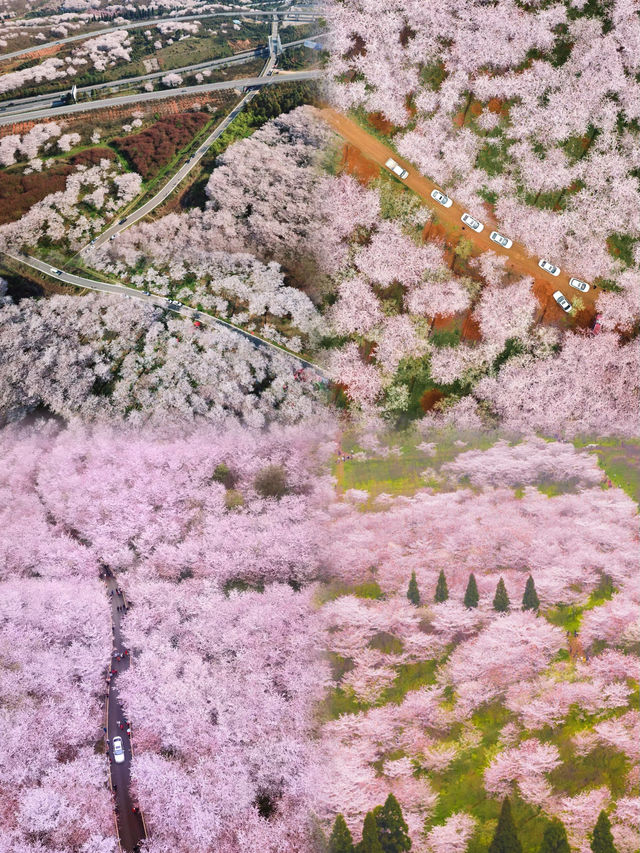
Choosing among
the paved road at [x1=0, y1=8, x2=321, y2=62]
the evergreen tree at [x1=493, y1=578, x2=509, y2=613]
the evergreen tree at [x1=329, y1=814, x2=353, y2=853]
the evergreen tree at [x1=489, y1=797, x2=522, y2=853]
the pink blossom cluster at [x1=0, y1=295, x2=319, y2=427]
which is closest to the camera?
the evergreen tree at [x1=329, y1=814, x2=353, y2=853]

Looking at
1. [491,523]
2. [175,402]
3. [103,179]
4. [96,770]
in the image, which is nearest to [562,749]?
[491,523]

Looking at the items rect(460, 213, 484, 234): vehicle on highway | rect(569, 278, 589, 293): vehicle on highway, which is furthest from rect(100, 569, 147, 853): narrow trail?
rect(569, 278, 589, 293): vehicle on highway

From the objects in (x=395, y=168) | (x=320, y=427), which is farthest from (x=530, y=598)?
(x=395, y=168)

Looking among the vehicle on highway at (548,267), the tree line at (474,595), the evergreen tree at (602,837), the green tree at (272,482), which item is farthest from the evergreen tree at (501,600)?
the vehicle on highway at (548,267)

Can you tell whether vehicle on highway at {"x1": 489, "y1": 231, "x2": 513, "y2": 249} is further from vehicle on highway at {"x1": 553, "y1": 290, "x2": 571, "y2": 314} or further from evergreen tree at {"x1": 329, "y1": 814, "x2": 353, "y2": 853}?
evergreen tree at {"x1": 329, "y1": 814, "x2": 353, "y2": 853}

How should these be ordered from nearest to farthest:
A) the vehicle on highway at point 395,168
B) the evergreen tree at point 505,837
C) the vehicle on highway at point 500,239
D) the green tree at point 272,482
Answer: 1. the evergreen tree at point 505,837
2. the green tree at point 272,482
3. the vehicle on highway at point 395,168
4. the vehicle on highway at point 500,239

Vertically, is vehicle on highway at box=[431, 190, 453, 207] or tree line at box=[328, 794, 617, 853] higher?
vehicle on highway at box=[431, 190, 453, 207]

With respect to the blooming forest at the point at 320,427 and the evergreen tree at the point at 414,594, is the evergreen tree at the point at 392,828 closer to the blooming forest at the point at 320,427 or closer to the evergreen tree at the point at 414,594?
the blooming forest at the point at 320,427
